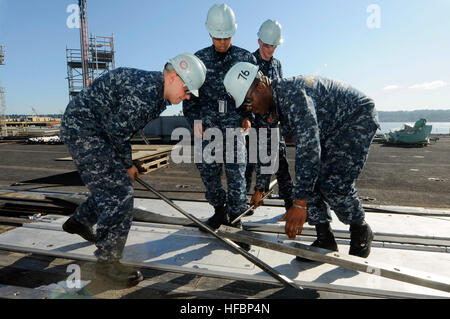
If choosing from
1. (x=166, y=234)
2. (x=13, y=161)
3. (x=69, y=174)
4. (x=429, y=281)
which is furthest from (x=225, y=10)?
(x=13, y=161)

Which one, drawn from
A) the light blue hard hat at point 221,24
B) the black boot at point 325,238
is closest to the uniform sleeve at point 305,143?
the black boot at point 325,238

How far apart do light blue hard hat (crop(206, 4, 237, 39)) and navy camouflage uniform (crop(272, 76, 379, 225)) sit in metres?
1.18

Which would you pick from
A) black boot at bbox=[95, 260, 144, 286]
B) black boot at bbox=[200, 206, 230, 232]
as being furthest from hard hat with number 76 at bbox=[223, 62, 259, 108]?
black boot at bbox=[95, 260, 144, 286]

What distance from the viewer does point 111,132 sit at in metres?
2.15

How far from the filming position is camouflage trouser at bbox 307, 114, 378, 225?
92.4 inches

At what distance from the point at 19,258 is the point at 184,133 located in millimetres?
17047

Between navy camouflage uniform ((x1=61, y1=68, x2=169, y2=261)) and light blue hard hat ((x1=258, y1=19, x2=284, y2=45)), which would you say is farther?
light blue hard hat ((x1=258, y1=19, x2=284, y2=45))

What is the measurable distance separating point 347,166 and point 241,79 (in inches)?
42.4

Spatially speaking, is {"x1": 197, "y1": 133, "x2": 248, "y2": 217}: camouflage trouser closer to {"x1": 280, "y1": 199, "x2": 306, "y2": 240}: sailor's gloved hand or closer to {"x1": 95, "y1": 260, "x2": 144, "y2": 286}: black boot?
{"x1": 280, "y1": 199, "x2": 306, "y2": 240}: sailor's gloved hand

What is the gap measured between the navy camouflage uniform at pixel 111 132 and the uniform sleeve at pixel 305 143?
3.22 feet

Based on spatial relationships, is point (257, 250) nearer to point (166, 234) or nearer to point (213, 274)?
point (213, 274)

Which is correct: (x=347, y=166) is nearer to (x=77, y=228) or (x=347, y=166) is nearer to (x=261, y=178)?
(x=261, y=178)

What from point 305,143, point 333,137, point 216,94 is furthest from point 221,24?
point 305,143
